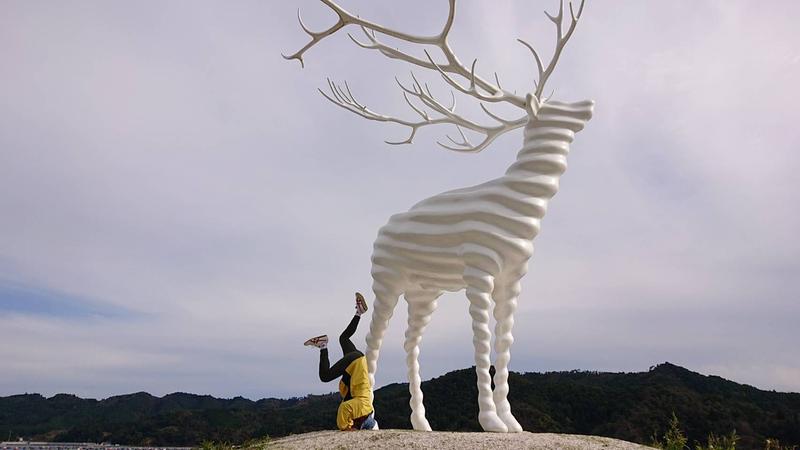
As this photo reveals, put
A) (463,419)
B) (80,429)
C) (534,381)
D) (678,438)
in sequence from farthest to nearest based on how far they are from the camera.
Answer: (80,429) → (534,381) → (463,419) → (678,438)

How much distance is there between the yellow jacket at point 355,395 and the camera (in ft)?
30.9

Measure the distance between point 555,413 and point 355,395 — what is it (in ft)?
48.5

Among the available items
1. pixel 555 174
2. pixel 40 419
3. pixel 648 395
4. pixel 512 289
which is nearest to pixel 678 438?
pixel 512 289

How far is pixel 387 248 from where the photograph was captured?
1032cm

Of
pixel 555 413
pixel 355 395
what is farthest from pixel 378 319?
pixel 555 413

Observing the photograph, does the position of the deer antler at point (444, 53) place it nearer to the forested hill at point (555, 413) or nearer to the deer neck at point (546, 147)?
the deer neck at point (546, 147)

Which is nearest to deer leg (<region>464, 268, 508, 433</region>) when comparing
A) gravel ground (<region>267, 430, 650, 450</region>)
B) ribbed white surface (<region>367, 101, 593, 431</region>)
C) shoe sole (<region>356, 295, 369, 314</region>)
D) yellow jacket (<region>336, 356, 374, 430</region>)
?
ribbed white surface (<region>367, 101, 593, 431</region>)

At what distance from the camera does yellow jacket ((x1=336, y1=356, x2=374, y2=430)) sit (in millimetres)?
9430

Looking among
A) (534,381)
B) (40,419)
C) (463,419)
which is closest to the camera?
(463,419)

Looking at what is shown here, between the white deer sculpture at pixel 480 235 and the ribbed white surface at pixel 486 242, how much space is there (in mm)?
14

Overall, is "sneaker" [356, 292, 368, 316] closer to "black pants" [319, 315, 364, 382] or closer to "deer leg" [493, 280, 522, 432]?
"black pants" [319, 315, 364, 382]

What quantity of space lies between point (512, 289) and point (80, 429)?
27.1 metres

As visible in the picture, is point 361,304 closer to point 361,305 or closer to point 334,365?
point 361,305

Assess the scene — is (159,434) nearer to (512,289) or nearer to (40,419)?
(40,419)
